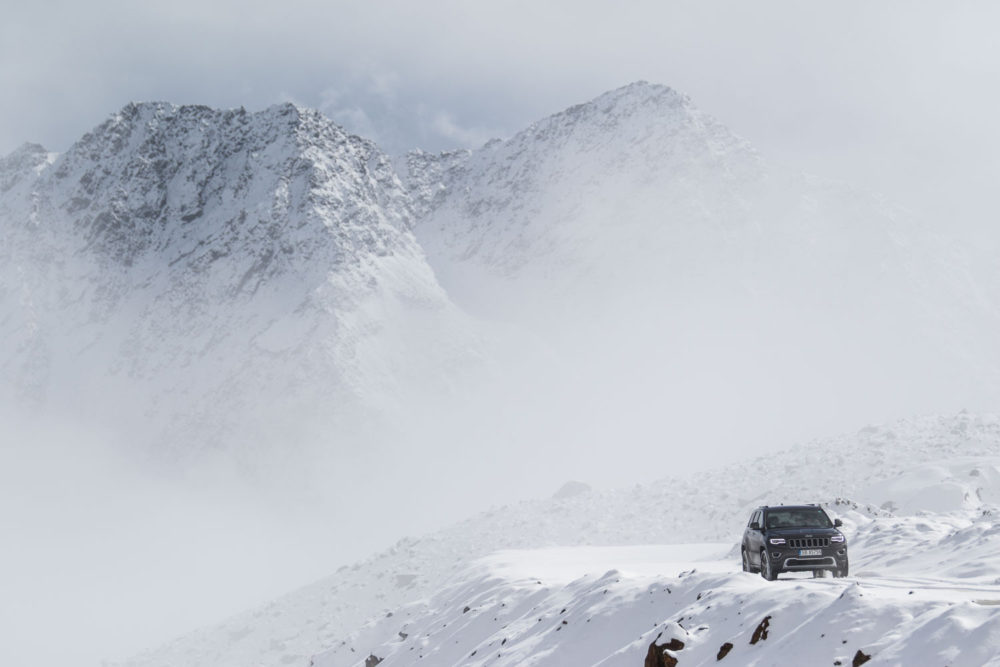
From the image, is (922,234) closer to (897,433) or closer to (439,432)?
(439,432)

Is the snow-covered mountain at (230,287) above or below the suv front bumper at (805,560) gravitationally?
above

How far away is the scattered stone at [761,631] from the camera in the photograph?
10.1m

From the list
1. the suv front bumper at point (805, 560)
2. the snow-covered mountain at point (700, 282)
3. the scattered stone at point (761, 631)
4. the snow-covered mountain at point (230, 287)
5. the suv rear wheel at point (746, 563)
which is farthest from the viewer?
the snow-covered mountain at point (230, 287)

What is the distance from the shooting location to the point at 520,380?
467ft

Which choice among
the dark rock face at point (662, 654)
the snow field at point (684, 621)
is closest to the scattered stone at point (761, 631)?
the snow field at point (684, 621)

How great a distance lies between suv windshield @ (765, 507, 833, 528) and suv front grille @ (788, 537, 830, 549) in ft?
1.48

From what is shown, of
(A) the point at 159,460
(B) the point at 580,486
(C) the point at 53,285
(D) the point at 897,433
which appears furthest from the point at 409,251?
(D) the point at 897,433

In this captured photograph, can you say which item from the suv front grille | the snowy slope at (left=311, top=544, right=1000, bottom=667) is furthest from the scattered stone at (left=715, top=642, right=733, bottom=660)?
the suv front grille

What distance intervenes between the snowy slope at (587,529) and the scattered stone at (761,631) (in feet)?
33.8

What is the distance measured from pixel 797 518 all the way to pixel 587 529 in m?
17.8

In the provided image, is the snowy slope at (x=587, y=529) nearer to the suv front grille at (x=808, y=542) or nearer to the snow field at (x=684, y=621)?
the snow field at (x=684, y=621)

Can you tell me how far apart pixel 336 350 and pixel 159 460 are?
42527 millimetres

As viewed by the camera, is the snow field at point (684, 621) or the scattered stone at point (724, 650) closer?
the snow field at point (684, 621)

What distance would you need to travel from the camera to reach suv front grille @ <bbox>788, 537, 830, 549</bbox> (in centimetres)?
1481
